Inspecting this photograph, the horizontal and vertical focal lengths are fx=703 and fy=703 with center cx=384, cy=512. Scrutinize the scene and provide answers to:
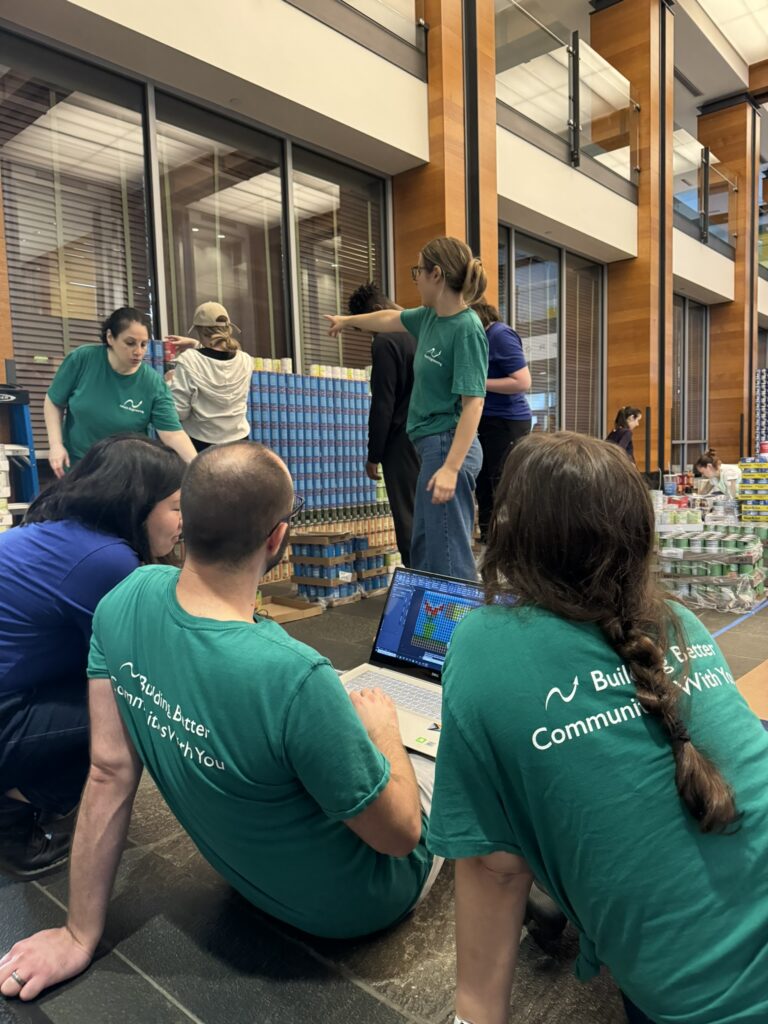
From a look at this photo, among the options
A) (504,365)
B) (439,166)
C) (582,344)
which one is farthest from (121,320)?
(582,344)

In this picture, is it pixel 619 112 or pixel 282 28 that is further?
pixel 619 112

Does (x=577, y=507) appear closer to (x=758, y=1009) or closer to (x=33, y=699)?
(x=758, y=1009)

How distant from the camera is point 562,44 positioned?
26.1 feet

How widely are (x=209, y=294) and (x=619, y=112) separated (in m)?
6.68

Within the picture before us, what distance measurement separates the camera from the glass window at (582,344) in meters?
9.43

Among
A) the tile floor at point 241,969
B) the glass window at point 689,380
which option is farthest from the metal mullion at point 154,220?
the glass window at point 689,380

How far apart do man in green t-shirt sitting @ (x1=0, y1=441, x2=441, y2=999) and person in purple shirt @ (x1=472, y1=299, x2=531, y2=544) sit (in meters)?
2.00

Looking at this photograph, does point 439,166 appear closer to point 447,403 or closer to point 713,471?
point 713,471

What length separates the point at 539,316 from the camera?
29.2ft

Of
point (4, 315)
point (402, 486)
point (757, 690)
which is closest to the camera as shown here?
point (757, 690)

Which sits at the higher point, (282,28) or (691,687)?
(282,28)

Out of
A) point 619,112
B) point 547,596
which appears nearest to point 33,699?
point 547,596

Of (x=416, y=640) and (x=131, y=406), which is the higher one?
(x=131, y=406)

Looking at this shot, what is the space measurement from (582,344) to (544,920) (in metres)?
9.27
